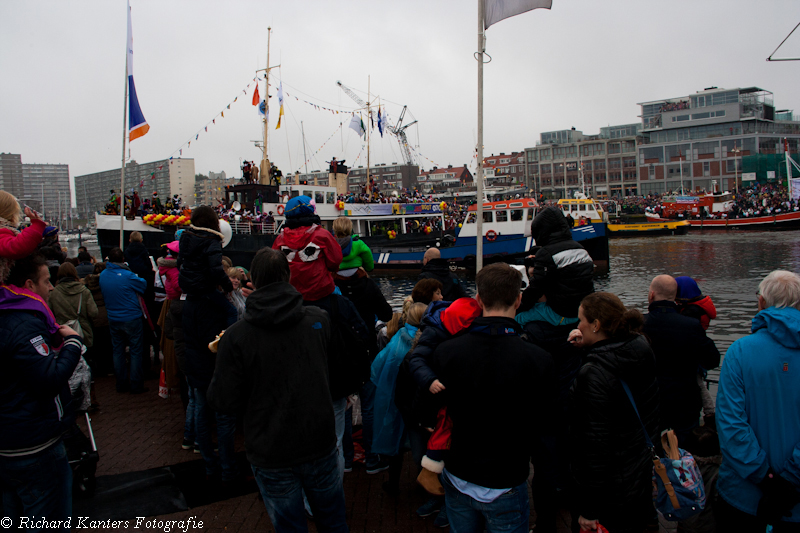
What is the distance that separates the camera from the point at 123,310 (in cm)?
590

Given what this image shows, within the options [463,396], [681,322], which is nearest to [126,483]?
[463,396]

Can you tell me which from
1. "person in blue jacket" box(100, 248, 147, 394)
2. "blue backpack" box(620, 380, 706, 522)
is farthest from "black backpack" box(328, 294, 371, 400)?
"person in blue jacket" box(100, 248, 147, 394)

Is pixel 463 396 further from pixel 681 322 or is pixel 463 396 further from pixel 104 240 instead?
pixel 104 240

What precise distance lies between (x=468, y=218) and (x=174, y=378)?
67.6ft

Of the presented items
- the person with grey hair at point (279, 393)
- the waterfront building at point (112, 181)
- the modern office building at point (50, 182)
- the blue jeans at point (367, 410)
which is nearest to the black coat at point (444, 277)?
the blue jeans at point (367, 410)

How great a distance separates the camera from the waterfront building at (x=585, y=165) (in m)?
89.9

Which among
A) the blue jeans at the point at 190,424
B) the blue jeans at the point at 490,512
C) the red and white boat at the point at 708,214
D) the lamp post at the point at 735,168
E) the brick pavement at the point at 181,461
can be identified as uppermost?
the lamp post at the point at 735,168

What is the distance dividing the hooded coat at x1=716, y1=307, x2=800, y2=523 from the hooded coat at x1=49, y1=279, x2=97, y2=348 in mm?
5901

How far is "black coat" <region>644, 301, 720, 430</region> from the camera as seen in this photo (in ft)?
10.7

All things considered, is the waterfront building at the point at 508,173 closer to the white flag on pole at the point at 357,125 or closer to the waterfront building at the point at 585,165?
the waterfront building at the point at 585,165

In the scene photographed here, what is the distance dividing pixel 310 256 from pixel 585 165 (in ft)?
327

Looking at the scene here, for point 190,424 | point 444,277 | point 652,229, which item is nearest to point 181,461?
point 190,424

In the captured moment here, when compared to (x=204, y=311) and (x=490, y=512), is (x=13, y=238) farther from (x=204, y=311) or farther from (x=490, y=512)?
(x=490, y=512)

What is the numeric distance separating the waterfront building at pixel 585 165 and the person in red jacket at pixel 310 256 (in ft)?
296
